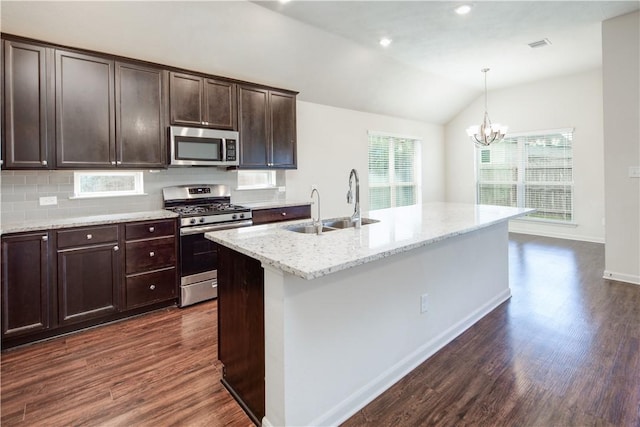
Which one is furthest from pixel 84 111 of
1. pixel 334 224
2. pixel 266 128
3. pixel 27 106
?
pixel 334 224

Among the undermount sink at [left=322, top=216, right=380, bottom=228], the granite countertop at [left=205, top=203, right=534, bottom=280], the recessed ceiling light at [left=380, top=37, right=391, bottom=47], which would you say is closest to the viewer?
the granite countertop at [left=205, top=203, right=534, bottom=280]

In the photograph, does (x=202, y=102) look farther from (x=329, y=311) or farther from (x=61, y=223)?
(x=329, y=311)

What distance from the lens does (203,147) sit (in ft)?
12.4

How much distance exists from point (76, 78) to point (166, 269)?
1859mm

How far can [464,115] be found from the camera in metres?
7.77

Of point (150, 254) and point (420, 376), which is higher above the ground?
point (150, 254)

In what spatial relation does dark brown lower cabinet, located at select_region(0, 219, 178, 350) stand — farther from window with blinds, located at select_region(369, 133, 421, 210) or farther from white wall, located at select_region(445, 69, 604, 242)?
white wall, located at select_region(445, 69, 604, 242)

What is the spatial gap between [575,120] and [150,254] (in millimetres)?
7185

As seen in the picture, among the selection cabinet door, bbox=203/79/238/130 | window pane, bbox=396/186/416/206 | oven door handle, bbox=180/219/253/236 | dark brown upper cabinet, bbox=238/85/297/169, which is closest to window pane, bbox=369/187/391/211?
window pane, bbox=396/186/416/206

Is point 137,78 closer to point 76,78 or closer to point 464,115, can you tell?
point 76,78

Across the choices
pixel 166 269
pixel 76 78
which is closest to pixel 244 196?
pixel 166 269

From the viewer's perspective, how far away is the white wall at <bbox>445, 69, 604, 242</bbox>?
602cm

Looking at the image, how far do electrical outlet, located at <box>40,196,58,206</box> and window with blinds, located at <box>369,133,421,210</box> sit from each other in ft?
15.7

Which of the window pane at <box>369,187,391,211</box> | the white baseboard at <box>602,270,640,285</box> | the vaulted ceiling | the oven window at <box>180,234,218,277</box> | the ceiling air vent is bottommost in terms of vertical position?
the white baseboard at <box>602,270,640,285</box>
